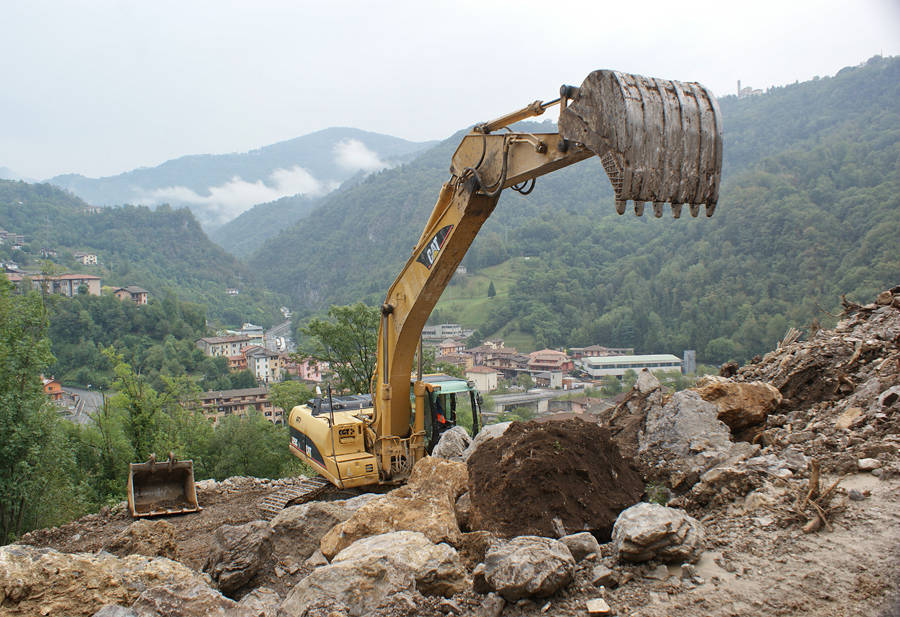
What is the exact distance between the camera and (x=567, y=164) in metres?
5.18

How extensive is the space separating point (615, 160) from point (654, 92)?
1.98 feet

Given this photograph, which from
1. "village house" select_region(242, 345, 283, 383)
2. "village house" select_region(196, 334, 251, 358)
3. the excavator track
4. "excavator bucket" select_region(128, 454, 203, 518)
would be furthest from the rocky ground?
"village house" select_region(242, 345, 283, 383)

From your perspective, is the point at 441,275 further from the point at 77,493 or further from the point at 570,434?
the point at 77,493

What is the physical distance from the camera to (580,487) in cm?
571

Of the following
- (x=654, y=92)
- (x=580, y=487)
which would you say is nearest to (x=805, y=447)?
(x=580, y=487)

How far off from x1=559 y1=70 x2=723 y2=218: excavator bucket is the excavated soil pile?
2.43 metres

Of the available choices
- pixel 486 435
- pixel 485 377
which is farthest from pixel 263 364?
pixel 486 435

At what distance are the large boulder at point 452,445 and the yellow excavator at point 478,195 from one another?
28 centimetres

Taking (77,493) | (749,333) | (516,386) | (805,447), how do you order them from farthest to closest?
(516,386) → (749,333) → (77,493) → (805,447)

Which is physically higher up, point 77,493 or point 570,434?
point 570,434

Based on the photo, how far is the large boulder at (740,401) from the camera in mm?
6828

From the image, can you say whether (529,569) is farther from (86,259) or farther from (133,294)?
(86,259)

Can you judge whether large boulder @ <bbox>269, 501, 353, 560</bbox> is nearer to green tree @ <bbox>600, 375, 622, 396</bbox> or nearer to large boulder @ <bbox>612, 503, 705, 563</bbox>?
large boulder @ <bbox>612, 503, 705, 563</bbox>

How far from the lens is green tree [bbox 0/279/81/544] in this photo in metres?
11.5
